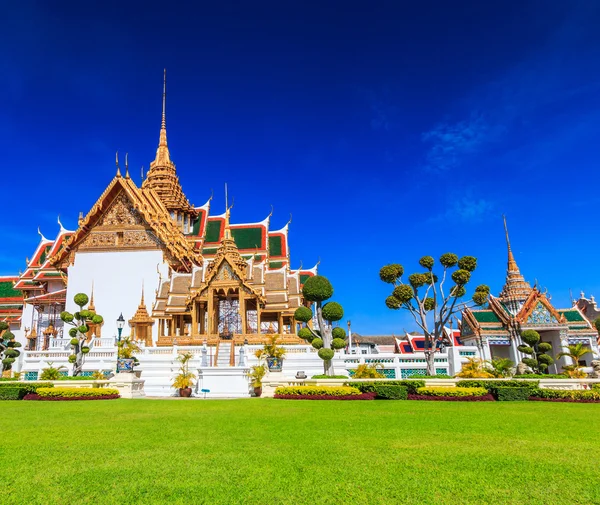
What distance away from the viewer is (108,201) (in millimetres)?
25875

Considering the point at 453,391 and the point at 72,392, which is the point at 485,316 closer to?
the point at 453,391

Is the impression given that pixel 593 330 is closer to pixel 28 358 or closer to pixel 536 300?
pixel 536 300

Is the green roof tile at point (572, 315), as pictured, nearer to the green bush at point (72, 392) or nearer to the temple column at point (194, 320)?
the temple column at point (194, 320)

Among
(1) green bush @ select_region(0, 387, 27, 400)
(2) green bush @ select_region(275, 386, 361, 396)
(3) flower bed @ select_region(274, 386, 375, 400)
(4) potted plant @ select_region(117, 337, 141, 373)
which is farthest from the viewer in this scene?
(4) potted plant @ select_region(117, 337, 141, 373)

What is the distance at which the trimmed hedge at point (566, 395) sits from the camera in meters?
10.4

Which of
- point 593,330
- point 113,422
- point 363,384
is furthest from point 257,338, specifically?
point 593,330

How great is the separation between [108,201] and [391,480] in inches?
1010

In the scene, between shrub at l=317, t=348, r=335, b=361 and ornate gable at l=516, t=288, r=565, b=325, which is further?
ornate gable at l=516, t=288, r=565, b=325

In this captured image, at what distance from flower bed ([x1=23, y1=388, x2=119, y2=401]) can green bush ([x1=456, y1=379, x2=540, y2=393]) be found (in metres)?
9.08

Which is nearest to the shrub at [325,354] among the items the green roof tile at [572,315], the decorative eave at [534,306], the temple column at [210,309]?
the temple column at [210,309]

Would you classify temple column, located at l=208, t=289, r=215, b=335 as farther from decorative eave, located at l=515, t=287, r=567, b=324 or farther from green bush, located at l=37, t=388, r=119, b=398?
decorative eave, located at l=515, t=287, r=567, b=324

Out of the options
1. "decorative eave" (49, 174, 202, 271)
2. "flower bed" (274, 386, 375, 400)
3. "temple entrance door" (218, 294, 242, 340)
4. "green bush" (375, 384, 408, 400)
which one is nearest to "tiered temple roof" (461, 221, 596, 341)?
"temple entrance door" (218, 294, 242, 340)

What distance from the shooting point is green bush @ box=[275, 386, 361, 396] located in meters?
10.9

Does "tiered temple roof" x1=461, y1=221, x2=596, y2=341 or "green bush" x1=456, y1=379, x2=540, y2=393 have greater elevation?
"tiered temple roof" x1=461, y1=221, x2=596, y2=341
